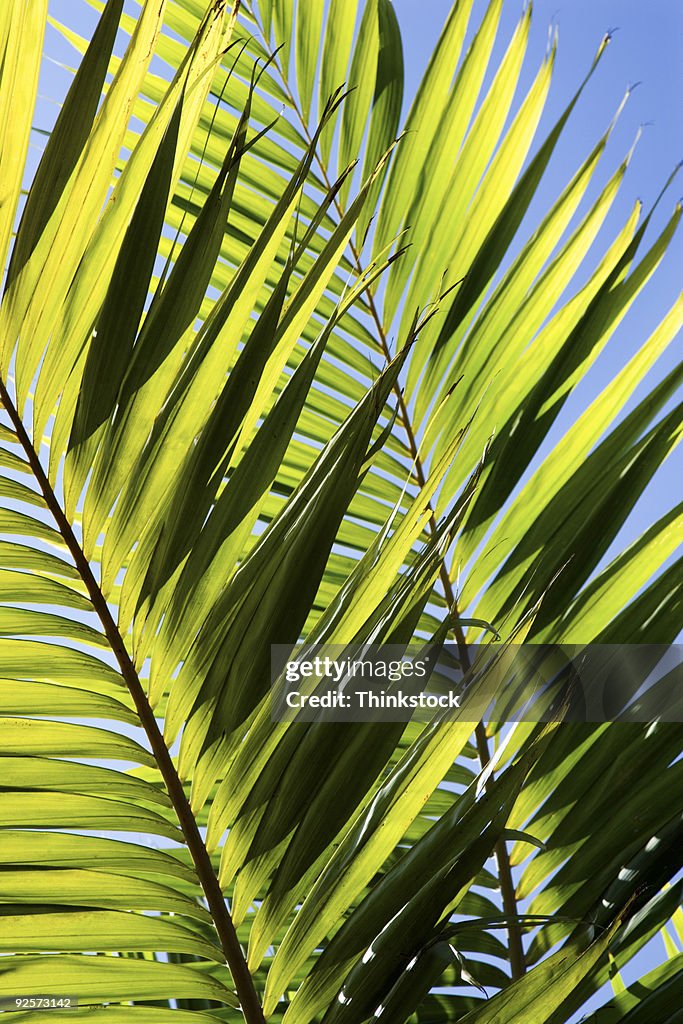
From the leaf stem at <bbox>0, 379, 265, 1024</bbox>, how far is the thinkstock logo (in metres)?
0.11

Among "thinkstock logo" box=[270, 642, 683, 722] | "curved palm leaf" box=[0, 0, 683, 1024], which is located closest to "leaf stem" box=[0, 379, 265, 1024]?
"curved palm leaf" box=[0, 0, 683, 1024]

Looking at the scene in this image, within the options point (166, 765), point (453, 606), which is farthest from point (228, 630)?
point (453, 606)

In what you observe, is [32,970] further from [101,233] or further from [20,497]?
[101,233]

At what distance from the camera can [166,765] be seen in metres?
0.52

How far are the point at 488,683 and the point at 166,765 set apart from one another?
0.23m

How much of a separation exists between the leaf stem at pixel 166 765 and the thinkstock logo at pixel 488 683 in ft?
0.35

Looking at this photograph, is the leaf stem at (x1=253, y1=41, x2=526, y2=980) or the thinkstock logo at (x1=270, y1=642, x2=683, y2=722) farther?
the leaf stem at (x1=253, y1=41, x2=526, y2=980)

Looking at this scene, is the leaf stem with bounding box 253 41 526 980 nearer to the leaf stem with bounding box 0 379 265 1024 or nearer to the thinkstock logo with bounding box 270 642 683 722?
the thinkstock logo with bounding box 270 642 683 722

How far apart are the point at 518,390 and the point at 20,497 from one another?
44 centimetres

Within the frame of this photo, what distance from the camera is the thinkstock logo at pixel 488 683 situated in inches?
16.3

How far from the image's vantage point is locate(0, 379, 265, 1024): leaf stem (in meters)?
0.48

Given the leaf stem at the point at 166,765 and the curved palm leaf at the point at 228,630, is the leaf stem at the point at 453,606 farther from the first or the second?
the leaf stem at the point at 166,765

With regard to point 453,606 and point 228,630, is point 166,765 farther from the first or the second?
point 453,606

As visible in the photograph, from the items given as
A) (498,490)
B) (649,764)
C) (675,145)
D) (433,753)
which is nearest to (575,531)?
(498,490)
